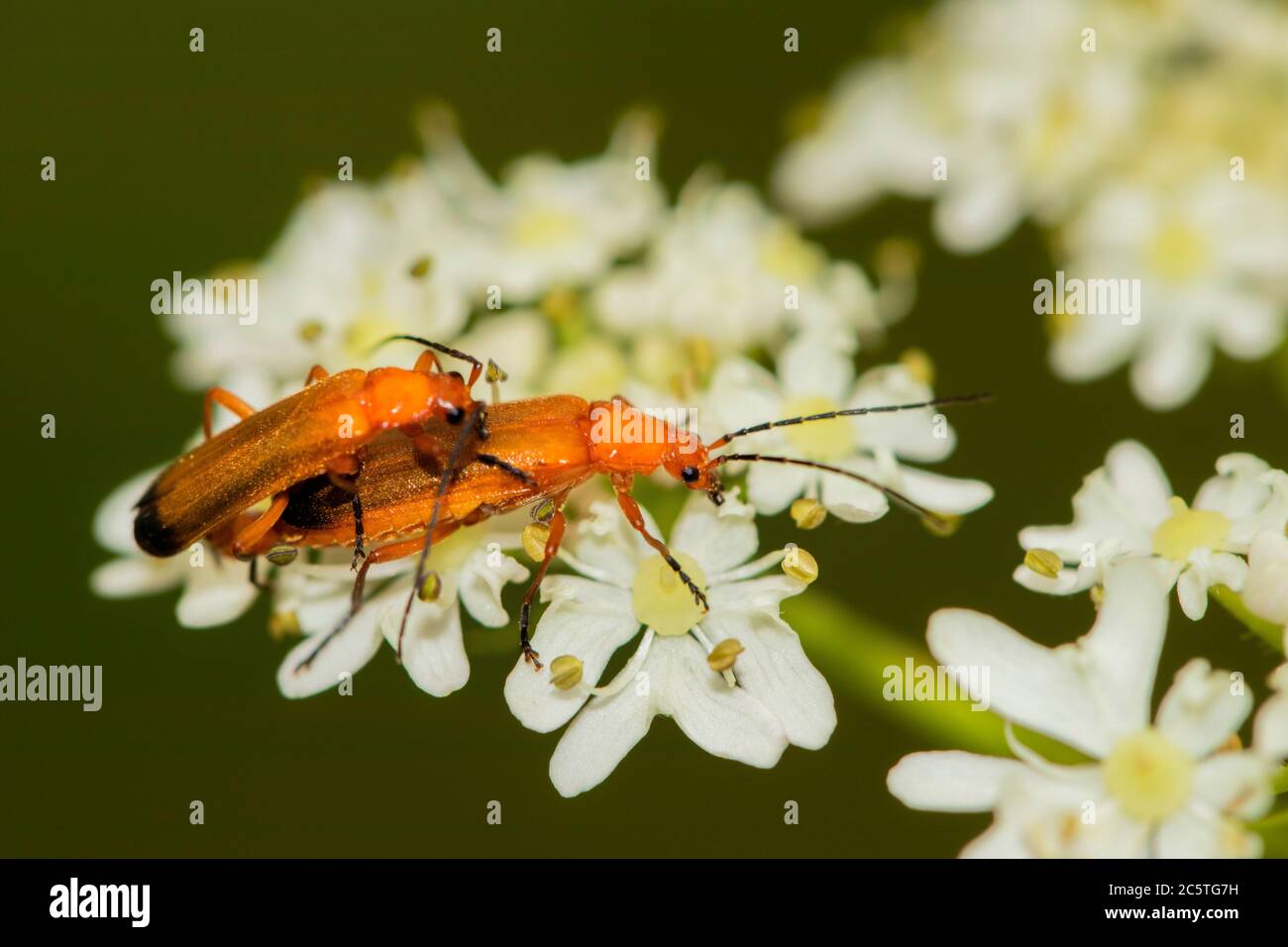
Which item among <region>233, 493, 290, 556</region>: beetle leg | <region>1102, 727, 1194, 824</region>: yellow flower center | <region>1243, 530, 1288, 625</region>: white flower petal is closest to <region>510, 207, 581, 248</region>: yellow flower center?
<region>233, 493, 290, 556</region>: beetle leg

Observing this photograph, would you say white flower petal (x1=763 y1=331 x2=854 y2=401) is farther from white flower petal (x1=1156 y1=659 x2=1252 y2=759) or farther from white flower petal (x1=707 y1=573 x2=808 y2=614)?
white flower petal (x1=1156 y1=659 x2=1252 y2=759)

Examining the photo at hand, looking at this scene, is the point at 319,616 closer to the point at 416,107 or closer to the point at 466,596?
the point at 466,596

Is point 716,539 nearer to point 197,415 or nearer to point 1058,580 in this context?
point 1058,580

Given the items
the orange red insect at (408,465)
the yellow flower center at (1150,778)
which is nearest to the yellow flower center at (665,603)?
the orange red insect at (408,465)

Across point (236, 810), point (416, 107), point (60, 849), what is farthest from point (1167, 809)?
point (416, 107)

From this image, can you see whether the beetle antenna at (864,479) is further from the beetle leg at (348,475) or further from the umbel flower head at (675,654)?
the beetle leg at (348,475)

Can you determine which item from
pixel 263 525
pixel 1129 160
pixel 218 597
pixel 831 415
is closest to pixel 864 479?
pixel 831 415
